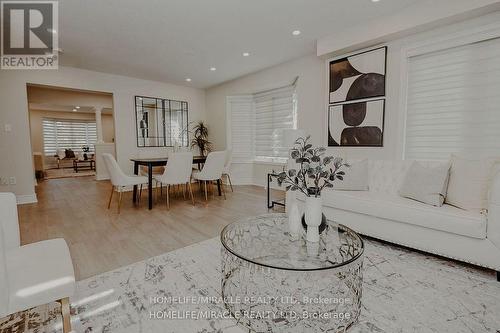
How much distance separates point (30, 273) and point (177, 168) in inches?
104

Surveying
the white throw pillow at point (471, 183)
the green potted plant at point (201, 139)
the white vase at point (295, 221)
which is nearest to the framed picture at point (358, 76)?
the white throw pillow at point (471, 183)

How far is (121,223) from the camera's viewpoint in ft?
10.1

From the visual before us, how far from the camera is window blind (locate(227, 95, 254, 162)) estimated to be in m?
5.91

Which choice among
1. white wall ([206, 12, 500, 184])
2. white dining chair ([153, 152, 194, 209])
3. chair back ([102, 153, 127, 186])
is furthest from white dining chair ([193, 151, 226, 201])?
white wall ([206, 12, 500, 184])

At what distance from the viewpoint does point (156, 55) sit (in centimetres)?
420

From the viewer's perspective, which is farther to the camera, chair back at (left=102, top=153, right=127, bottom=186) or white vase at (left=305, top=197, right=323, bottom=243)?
chair back at (left=102, top=153, right=127, bottom=186)

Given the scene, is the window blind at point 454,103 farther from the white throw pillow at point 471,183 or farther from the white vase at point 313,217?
the white vase at point 313,217

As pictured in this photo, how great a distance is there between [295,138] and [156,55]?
2861 millimetres

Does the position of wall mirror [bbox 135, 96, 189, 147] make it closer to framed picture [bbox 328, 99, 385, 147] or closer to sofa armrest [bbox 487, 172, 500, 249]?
framed picture [bbox 328, 99, 385, 147]

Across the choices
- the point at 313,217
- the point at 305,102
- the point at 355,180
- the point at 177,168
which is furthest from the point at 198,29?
the point at 313,217

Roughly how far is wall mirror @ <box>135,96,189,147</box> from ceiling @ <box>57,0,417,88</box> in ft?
3.71

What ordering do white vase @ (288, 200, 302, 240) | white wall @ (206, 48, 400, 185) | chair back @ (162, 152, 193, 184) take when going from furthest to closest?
chair back @ (162, 152, 193, 184), white wall @ (206, 48, 400, 185), white vase @ (288, 200, 302, 240)

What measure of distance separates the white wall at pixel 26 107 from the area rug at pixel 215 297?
3859 mm

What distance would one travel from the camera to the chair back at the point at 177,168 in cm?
366
